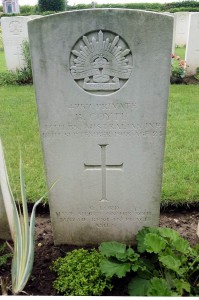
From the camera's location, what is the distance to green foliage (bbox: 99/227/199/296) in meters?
2.06

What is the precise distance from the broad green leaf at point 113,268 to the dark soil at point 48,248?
0.24 metres

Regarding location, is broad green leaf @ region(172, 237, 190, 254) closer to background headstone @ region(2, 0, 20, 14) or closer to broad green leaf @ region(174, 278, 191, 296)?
broad green leaf @ region(174, 278, 191, 296)

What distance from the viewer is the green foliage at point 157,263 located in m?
2.06

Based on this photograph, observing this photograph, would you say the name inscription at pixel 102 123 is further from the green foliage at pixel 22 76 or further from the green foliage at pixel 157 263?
the green foliage at pixel 22 76

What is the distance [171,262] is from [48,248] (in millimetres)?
1115

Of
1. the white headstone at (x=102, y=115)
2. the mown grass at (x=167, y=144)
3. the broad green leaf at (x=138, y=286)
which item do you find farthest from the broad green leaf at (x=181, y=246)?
the mown grass at (x=167, y=144)

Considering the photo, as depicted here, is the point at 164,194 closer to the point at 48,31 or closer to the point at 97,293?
the point at 97,293

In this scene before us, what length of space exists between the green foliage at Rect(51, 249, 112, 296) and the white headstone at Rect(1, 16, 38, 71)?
7.02m

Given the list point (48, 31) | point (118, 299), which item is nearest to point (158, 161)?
point (48, 31)

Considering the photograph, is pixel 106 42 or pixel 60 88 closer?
pixel 106 42

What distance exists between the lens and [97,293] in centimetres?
216

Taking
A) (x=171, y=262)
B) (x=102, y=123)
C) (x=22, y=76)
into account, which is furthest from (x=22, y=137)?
(x=22, y=76)

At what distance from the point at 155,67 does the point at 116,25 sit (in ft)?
1.17

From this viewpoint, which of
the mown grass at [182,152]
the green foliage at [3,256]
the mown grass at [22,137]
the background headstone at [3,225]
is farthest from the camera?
the mown grass at [22,137]
